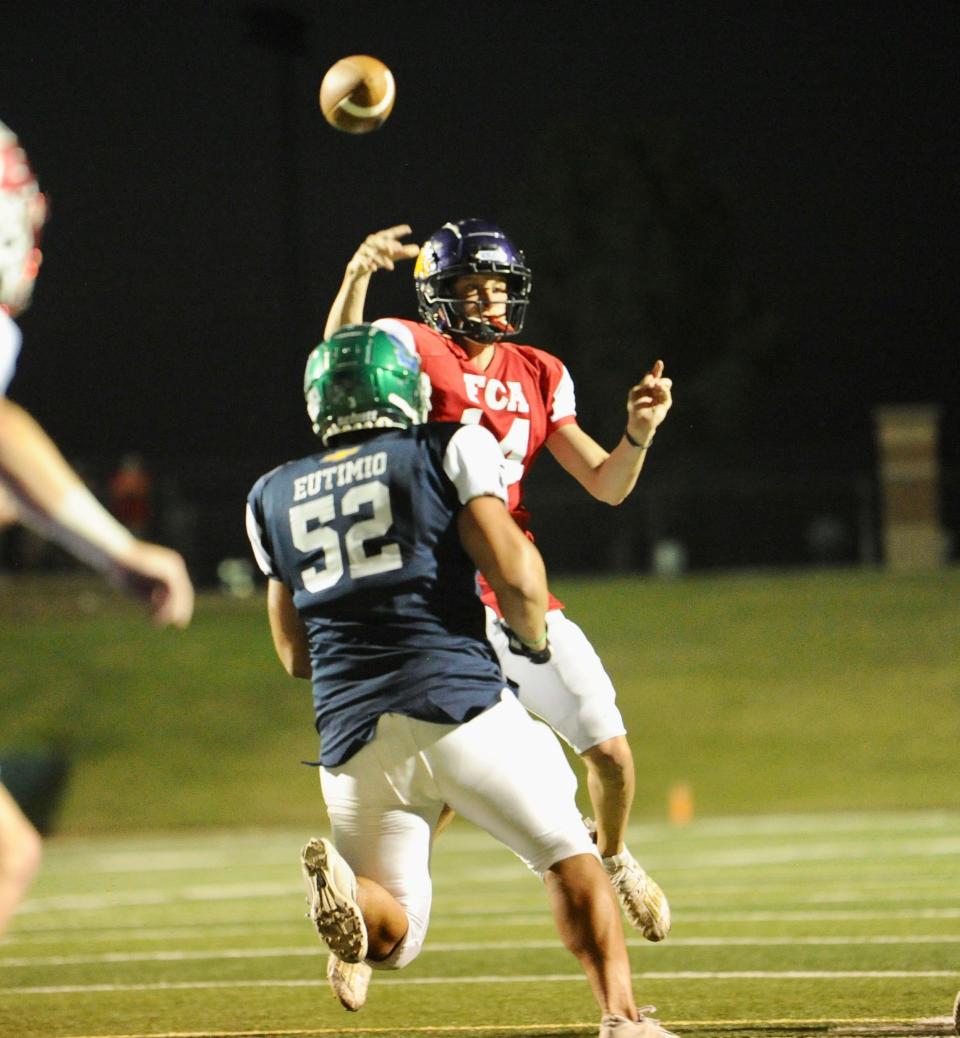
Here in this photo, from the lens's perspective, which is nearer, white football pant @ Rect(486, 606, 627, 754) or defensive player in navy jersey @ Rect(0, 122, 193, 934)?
defensive player in navy jersey @ Rect(0, 122, 193, 934)

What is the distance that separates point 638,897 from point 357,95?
2.47 m

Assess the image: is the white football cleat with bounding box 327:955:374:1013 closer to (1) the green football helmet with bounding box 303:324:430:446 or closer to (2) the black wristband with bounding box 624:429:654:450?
(1) the green football helmet with bounding box 303:324:430:446

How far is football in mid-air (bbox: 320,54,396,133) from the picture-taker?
569cm

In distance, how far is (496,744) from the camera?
412cm

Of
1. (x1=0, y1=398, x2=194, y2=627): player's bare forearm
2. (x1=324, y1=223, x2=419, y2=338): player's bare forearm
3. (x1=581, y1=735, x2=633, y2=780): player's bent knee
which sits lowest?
(x1=581, y1=735, x2=633, y2=780): player's bent knee

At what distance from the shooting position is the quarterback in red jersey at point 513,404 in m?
5.11

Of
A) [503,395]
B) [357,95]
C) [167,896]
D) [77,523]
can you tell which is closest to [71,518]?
[77,523]

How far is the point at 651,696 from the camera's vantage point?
1620 cm

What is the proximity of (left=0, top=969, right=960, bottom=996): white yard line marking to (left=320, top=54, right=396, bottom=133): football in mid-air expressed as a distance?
2.73m

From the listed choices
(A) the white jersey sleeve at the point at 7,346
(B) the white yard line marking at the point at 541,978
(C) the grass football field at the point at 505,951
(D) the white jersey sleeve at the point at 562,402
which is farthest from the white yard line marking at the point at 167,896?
(A) the white jersey sleeve at the point at 7,346

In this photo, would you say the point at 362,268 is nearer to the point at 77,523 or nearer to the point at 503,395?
the point at 503,395

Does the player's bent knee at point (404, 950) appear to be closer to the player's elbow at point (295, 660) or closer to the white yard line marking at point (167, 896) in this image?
the player's elbow at point (295, 660)

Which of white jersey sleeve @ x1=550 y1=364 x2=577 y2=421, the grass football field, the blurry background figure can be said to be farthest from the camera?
the blurry background figure

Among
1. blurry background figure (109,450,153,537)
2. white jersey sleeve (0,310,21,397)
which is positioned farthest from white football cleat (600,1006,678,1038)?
blurry background figure (109,450,153,537)
